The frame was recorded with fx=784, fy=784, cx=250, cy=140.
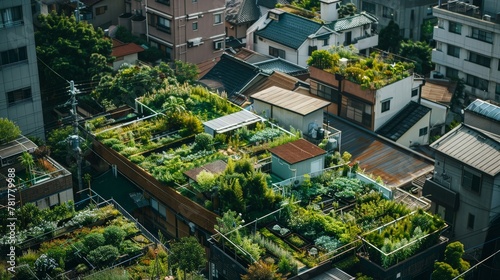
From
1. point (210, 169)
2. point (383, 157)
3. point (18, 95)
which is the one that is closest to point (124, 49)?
point (18, 95)

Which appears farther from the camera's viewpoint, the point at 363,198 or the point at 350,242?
the point at 363,198

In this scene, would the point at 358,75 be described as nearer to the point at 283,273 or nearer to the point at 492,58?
the point at 492,58

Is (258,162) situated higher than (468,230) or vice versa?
(258,162)

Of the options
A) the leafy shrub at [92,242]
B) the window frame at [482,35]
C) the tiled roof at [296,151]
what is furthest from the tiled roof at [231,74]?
the leafy shrub at [92,242]

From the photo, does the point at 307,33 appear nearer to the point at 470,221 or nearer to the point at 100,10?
the point at 100,10

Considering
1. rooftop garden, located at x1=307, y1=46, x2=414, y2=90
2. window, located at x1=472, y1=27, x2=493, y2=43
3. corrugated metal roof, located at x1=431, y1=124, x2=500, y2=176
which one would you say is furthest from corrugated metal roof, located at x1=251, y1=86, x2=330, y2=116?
window, located at x1=472, y1=27, x2=493, y2=43

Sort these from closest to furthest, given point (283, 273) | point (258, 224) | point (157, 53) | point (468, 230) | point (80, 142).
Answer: point (283, 273), point (258, 224), point (468, 230), point (80, 142), point (157, 53)

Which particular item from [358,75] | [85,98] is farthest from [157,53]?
[358,75]
